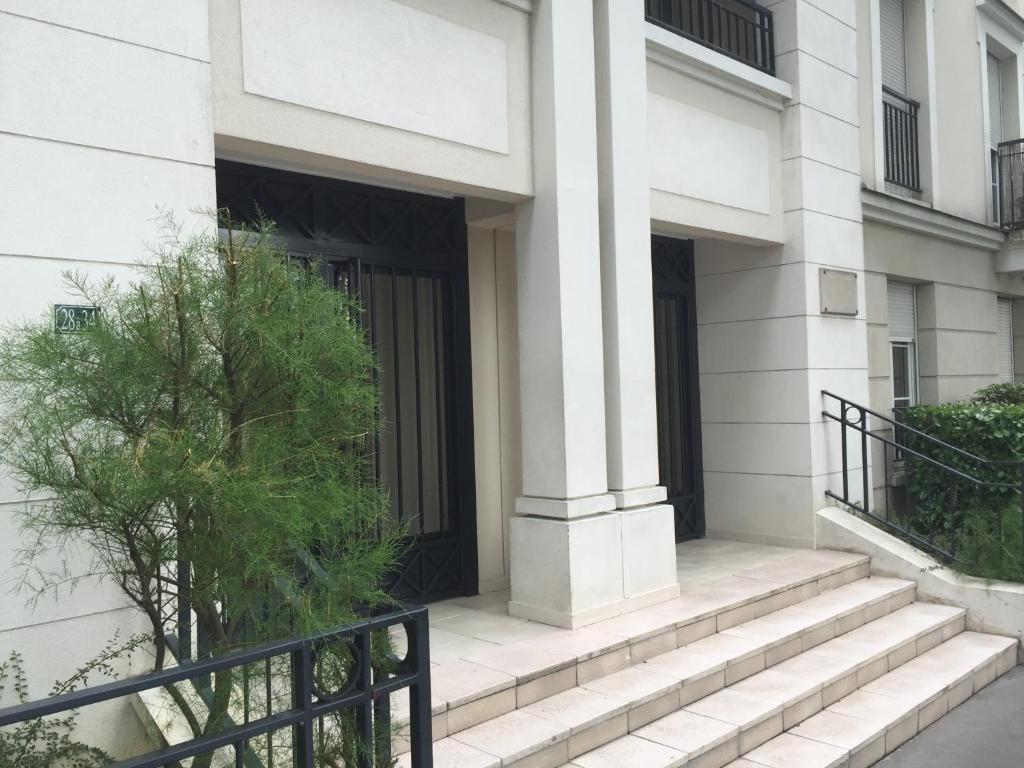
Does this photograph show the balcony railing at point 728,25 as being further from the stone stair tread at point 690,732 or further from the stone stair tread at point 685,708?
the stone stair tread at point 690,732

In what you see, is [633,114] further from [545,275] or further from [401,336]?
[401,336]

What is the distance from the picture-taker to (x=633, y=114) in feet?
19.9

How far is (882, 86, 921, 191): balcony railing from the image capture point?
956 centimetres

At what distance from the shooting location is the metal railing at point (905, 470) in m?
7.34

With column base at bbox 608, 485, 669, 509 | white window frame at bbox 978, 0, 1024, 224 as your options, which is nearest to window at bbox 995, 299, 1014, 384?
white window frame at bbox 978, 0, 1024, 224

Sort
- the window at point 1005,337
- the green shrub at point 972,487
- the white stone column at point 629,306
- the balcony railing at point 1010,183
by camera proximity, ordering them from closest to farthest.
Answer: the white stone column at point 629,306 < the green shrub at point 972,487 < the balcony railing at point 1010,183 < the window at point 1005,337

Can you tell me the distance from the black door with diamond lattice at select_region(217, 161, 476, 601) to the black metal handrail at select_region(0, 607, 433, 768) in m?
2.87

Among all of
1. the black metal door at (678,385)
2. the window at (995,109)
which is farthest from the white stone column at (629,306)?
the window at (995,109)

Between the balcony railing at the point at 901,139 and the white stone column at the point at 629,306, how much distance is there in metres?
4.70

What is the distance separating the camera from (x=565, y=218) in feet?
18.3

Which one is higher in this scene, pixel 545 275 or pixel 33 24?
pixel 33 24

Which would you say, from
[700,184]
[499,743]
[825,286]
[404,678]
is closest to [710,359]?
[825,286]

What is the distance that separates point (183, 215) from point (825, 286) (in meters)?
5.84

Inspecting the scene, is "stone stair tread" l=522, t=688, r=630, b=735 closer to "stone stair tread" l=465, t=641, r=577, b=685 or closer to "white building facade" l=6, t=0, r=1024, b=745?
"stone stair tread" l=465, t=641, r=577, b=685
